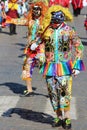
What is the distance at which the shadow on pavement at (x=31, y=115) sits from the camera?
30.3 feet

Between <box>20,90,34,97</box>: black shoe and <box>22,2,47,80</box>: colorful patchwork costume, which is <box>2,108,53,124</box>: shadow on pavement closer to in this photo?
<box>20,90,34,97</box>: black shoe

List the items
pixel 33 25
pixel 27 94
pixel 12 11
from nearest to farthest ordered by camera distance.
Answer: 1. pixel 33 25
2. pixel 27 94
3. pixel 12 11

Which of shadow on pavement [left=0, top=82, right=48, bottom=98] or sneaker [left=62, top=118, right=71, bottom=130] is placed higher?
sneaker [left=62, top=118, right=71, bottom=130]

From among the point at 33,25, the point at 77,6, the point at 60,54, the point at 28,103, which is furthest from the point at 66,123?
the point at 77,6

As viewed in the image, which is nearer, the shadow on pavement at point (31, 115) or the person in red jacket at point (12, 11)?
the shadow on pavement at point (31, 115)

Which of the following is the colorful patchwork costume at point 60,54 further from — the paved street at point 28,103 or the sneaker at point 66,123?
the paved street at point 28,103

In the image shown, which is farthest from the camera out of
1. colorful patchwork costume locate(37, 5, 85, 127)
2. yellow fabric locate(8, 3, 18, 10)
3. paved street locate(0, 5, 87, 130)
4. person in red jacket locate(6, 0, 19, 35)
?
yellow fabric locate(8, 3, 18, 10)

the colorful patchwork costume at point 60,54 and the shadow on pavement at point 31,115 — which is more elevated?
the colorful patchwork costume at point 60,54

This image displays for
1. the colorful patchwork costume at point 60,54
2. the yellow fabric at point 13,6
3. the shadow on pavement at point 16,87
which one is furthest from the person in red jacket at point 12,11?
the colorful patchwork costume at point 60,54

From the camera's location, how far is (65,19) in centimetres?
848

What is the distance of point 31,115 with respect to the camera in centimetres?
963

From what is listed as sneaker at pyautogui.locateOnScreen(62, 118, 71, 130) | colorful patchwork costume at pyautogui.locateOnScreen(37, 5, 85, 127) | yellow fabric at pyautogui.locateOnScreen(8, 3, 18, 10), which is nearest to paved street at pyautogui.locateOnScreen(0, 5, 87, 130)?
sneaker at pyautogui.locateOnScreen(62, 118, 71, 130)

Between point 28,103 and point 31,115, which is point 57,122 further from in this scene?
point 28,103

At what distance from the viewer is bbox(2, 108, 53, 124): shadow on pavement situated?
30.3ft
